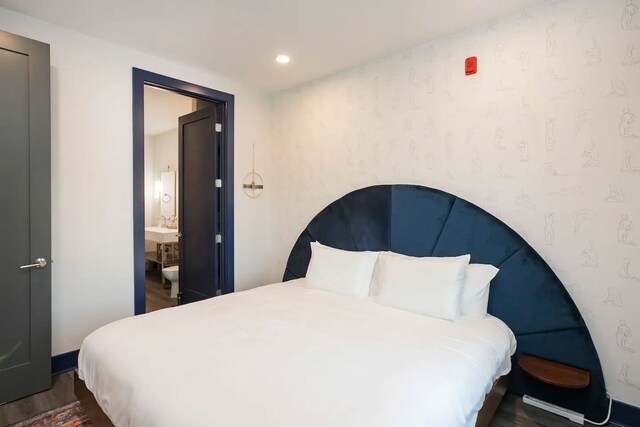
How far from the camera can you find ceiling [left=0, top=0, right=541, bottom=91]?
7.24ft

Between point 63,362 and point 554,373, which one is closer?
point 554,373

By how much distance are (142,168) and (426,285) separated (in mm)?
2608

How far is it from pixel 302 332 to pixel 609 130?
217cm

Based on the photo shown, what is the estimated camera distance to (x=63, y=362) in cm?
257

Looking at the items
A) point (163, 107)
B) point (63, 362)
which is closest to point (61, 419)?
point (63, 362)

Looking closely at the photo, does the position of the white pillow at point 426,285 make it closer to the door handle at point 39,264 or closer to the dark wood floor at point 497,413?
the dark wood floor at point 497,413

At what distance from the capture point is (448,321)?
212cm

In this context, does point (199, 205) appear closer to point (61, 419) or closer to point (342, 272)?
point (342, 272)

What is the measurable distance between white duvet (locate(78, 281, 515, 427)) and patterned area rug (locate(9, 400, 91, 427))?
1.28ft

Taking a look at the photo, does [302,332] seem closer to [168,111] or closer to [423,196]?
[423,196]

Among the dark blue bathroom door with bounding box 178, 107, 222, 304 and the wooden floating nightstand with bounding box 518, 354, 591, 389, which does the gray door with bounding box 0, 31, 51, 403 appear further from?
the wooden floating nightstand with bounding box 518, 354, 591, 389

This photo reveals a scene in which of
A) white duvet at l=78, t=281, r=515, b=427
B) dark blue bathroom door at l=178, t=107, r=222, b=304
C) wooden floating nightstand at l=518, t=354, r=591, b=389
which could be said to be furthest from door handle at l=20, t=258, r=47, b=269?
wooden floating nightstand at l=518, t=354, r=591, b=389

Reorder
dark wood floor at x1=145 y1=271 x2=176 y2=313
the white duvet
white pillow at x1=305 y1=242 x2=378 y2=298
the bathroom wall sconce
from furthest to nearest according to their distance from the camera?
the bathroom wall sconce, dark wood floor at x1=145 y1=271 x2=176 y2=313, white pillow at x1=305 y1=242 x2=378 y2=298, the white duvet

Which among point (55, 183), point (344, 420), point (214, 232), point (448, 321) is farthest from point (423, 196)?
point (55, 183)
